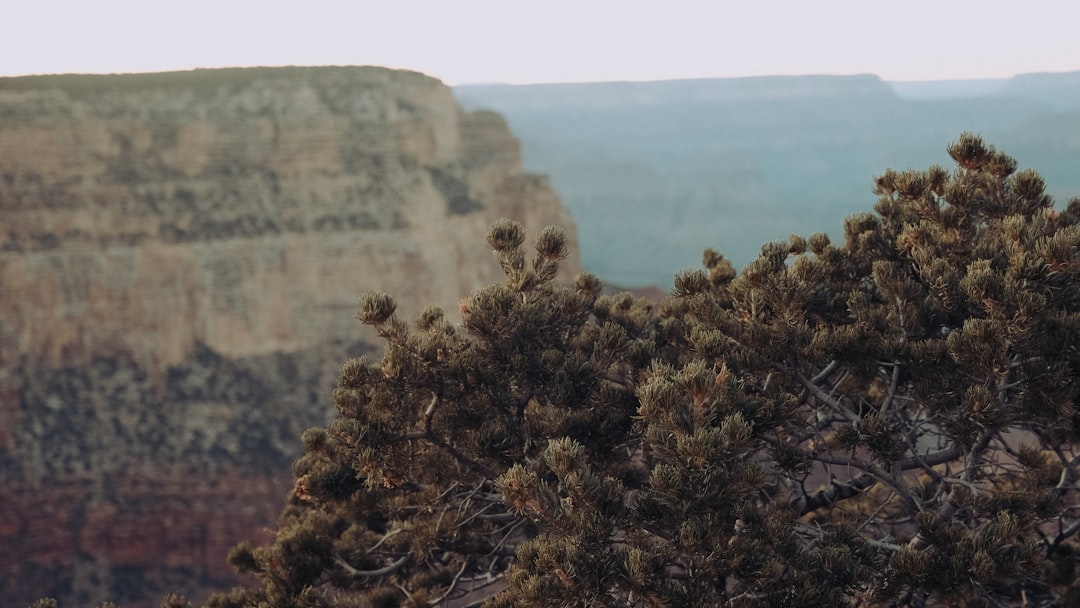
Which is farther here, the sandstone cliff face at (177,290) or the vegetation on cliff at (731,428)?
the sandstone cliff face at (177,290)

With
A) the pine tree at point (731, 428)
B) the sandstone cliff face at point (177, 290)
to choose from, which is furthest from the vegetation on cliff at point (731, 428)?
the sandstone cliff face at point (177, 290)

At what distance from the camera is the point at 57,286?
27688 millimetres

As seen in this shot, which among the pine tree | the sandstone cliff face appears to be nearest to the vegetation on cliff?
the pine tree

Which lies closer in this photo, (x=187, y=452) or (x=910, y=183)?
(x=910, y=183)

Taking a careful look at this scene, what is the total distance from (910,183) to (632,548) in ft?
15.1

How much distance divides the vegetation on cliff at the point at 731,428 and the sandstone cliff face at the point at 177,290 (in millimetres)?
20592

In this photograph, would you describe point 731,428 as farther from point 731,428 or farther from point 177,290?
point 177,290

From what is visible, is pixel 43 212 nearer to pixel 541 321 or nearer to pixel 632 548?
pixel 541 321

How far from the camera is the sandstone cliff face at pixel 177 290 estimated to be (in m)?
26.6

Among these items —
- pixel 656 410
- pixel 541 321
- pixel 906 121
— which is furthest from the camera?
pixel 906 121

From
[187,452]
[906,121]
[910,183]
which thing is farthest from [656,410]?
[906,121]

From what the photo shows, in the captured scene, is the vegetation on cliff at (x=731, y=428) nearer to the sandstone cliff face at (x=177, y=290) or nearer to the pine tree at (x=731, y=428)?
the pine tree at (x=731, y=428)

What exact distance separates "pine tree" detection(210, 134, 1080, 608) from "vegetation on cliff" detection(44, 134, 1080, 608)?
0.03 meters

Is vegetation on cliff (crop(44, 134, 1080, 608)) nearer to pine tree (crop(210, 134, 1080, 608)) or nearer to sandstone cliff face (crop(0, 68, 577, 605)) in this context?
pine tree (crop(210, 134, 1080, 608))
